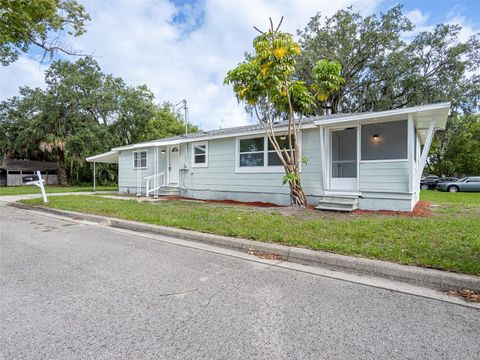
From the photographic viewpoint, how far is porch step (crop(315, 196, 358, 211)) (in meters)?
7.78

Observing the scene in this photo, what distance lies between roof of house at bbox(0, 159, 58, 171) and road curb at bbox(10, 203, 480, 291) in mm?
31050

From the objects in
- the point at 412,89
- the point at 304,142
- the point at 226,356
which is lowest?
the point at 226,356

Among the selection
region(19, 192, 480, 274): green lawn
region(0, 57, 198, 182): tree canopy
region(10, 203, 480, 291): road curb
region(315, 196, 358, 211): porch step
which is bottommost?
region(10, 203, 480, 291): road curb

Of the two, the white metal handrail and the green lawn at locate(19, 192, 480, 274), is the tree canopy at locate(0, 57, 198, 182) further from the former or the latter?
the green lawn at locate(19, 192, 480, 274)

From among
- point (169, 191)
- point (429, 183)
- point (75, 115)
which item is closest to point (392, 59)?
point (429, 183)

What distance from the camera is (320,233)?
506 cm

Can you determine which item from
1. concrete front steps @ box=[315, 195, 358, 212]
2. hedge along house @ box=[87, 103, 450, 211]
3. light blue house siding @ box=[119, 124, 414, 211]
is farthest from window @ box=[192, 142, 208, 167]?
concrete front steps @ box=[315, 195, 358, 212]

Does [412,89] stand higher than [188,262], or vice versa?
[412,89]

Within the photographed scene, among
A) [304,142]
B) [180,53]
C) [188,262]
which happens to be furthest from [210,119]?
[188,262]

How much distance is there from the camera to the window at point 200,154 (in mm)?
12062

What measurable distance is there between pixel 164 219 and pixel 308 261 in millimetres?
3863

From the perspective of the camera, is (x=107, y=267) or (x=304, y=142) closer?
(x=107, y=267)

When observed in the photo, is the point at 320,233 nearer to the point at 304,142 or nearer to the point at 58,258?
the point at 58,258

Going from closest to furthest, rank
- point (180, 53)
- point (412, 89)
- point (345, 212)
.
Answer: point (345, 212) → point (180, 53) → point (412, 89)
